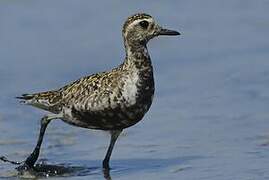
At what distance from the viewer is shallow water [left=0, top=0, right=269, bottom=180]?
45.0ft

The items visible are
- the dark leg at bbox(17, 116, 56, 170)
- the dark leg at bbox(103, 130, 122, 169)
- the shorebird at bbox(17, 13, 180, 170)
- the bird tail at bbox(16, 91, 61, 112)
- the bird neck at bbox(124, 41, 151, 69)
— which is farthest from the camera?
the bird tail at bbox(16, 91, 61, 112)

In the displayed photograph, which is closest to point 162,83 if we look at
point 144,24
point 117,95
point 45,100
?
point 45,100

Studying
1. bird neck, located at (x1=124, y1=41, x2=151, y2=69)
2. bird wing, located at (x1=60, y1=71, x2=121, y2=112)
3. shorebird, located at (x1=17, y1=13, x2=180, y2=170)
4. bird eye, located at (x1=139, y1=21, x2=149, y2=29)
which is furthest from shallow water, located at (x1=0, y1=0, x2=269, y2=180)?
bird eye, located at (x1=139, y1=21, x2=149, y2=29)

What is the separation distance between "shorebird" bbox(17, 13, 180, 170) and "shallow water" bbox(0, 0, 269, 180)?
18.5 inches

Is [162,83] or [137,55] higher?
[137,55]

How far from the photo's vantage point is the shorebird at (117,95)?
1326cm

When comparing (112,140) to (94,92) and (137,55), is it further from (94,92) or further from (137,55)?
(137,55)

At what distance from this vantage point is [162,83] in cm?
1683

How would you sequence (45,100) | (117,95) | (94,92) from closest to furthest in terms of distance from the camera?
(117,95) → (94,92) → (45,100)

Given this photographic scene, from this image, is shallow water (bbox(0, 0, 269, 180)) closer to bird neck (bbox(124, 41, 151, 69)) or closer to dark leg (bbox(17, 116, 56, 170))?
dark leg (bbox(17, 116, 56, 170))

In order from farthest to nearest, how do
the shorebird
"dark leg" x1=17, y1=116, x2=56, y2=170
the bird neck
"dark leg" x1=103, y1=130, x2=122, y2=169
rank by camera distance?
"dark leg" x1=103, y1=130, x2=122, y2=169 → "dark leg" x1=17, y1=116, x2=56, y2=170 → the bird neck → the shorebird

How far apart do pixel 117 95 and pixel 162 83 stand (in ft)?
11.9

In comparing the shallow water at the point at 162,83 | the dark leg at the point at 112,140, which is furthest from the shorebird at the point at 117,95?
the shallow water at the point at 162,83

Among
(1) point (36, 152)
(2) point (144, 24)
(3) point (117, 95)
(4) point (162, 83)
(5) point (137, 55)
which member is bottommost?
(1) point (36, 152)
